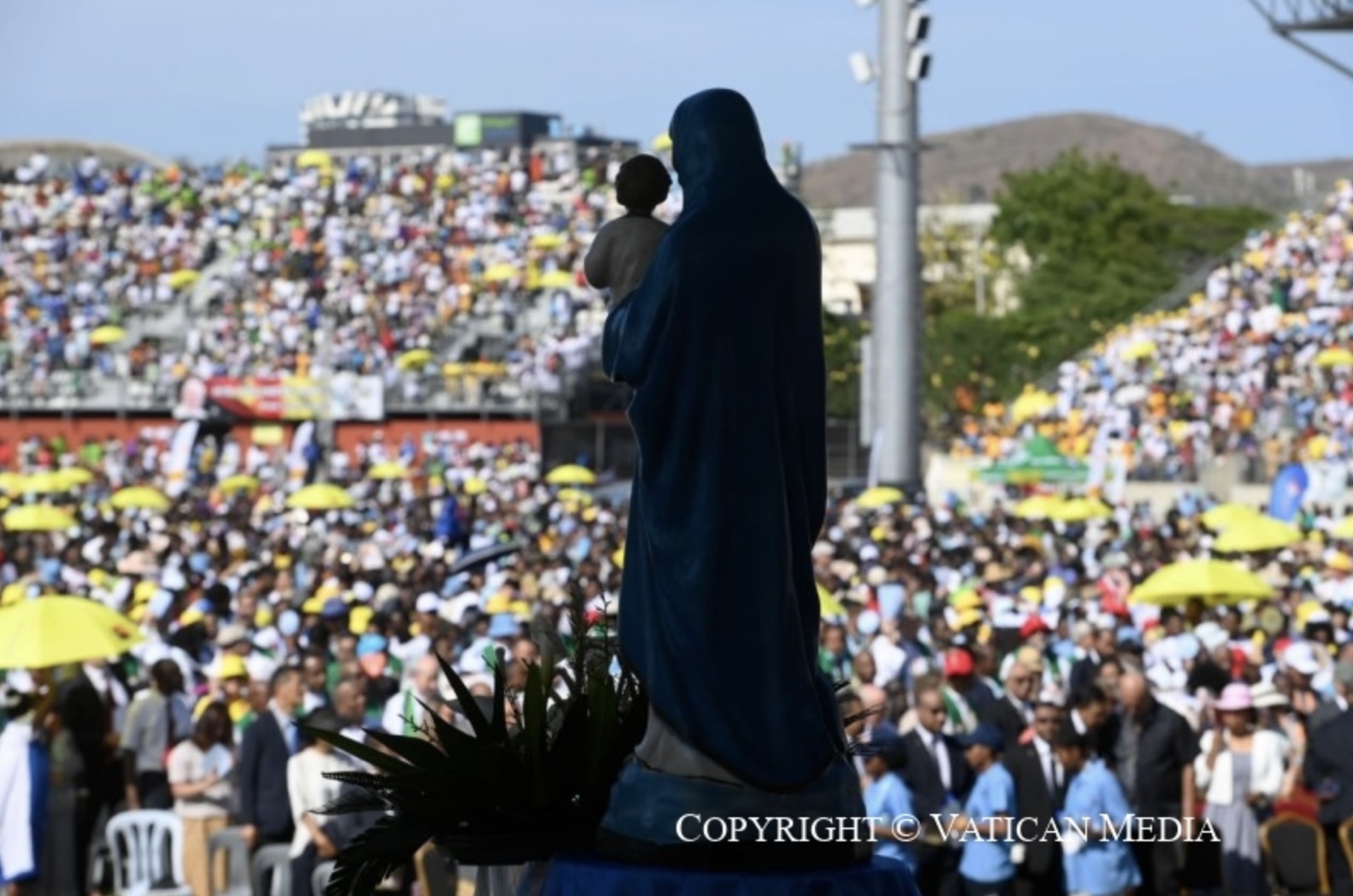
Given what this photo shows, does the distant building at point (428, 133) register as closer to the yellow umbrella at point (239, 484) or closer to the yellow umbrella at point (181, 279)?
the yellow umbrella at point (181, 279)

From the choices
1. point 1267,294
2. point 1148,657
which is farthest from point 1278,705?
point 1267,294

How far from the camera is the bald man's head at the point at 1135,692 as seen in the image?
13.1m

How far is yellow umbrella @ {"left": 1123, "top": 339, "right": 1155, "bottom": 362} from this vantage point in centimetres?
5097

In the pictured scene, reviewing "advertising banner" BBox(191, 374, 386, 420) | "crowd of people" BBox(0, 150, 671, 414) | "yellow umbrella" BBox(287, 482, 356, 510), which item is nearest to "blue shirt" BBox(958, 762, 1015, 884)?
"yellow umbrella" BBox(287, 482, 356, 510)

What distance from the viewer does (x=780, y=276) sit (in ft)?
19.9

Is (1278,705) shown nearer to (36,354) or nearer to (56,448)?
(56,448)

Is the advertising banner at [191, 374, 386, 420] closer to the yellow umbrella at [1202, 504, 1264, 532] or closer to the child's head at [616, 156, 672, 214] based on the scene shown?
the yellow umbrella at [1202, 504, 1264, 532]

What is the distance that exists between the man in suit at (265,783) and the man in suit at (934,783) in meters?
2.73

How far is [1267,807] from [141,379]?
44753mm

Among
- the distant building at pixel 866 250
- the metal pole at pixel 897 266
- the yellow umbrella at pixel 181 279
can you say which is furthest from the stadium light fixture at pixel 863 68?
the distant building at pixel 866 250

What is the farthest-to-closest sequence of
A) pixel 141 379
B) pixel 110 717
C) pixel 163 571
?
pixel 141 379 → pixel 163 571 → pixel 110 717

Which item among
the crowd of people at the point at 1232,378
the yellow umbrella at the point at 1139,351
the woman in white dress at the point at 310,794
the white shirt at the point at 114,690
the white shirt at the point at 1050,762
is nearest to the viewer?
the woman in white dress at the point at 310,794

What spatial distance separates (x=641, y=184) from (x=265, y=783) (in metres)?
6.73

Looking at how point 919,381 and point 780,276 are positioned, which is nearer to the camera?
point 780,276
